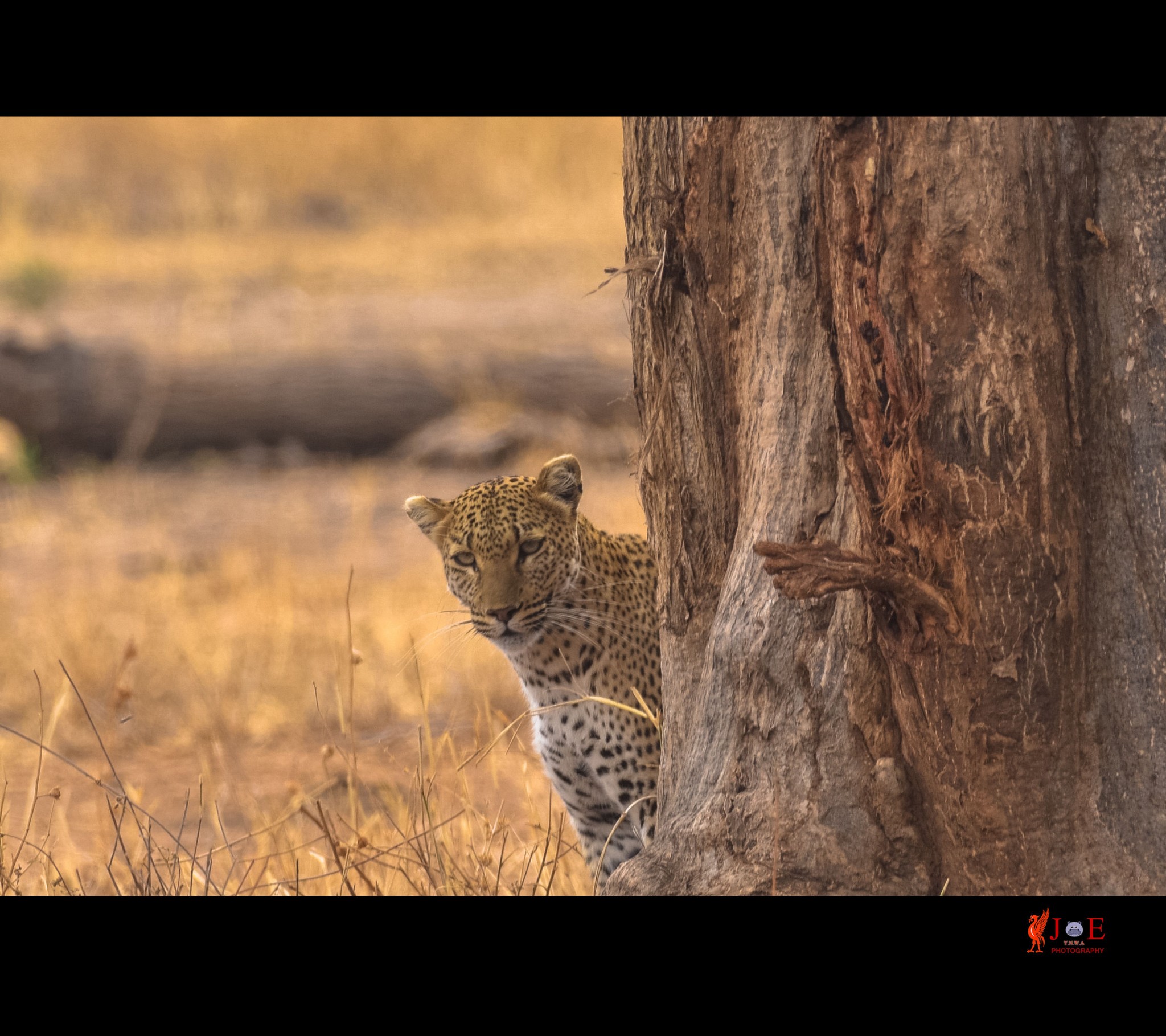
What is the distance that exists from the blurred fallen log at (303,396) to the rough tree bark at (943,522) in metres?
8.61

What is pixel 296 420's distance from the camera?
11.9m

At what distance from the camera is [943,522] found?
2658 mm

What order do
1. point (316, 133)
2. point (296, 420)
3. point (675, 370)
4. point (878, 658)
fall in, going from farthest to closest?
1. point (316, 133)
2. point (296, 420)
3. point (675, 370)
4. point (878, 658)

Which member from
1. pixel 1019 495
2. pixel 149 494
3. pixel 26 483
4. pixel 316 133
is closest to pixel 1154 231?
pixel 1019 495

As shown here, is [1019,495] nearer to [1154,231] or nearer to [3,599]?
[1154,231]

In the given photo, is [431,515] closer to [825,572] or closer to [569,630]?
[569,630]

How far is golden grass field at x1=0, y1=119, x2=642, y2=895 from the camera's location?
4.33 m

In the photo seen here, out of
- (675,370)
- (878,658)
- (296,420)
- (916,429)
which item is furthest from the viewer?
(296,420)

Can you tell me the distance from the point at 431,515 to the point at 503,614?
22.0 inches

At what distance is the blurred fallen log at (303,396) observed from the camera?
11.6 metres

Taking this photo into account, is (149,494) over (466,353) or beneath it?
beneath

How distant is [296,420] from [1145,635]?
9.80 m
